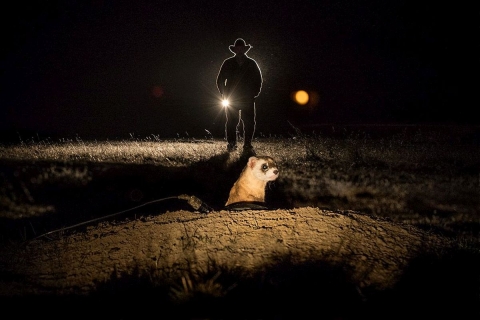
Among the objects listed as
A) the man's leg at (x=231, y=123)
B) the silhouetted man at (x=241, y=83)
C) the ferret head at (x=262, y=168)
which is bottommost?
the ferret head at (x=262, y=168)

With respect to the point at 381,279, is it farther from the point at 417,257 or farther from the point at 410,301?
the point at 417,257

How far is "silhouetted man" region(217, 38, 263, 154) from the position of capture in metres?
9.41

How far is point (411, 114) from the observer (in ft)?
81.6

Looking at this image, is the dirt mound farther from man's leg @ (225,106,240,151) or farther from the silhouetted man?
man's leg @ (225,106,240,151)

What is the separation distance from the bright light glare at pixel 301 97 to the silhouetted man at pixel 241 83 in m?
19.4

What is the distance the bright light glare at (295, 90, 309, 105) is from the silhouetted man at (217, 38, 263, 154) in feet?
63.6

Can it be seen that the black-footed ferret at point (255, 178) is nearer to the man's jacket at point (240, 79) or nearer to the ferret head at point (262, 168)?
the ferret head at point (262, 168)

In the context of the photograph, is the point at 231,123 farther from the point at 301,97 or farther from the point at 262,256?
the point at 301,97


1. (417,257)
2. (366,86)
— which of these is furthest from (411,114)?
(417,257)

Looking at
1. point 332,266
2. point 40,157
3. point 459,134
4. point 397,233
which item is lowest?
point 40,157

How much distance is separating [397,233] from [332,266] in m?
1.03

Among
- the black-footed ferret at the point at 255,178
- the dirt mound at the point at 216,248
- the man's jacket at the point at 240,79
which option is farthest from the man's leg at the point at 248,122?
the dirt mound at the point at 216,248

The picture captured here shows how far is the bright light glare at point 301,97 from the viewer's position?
28225 millimetres

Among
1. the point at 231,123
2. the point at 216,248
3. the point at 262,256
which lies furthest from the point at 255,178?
the point at 231,123
